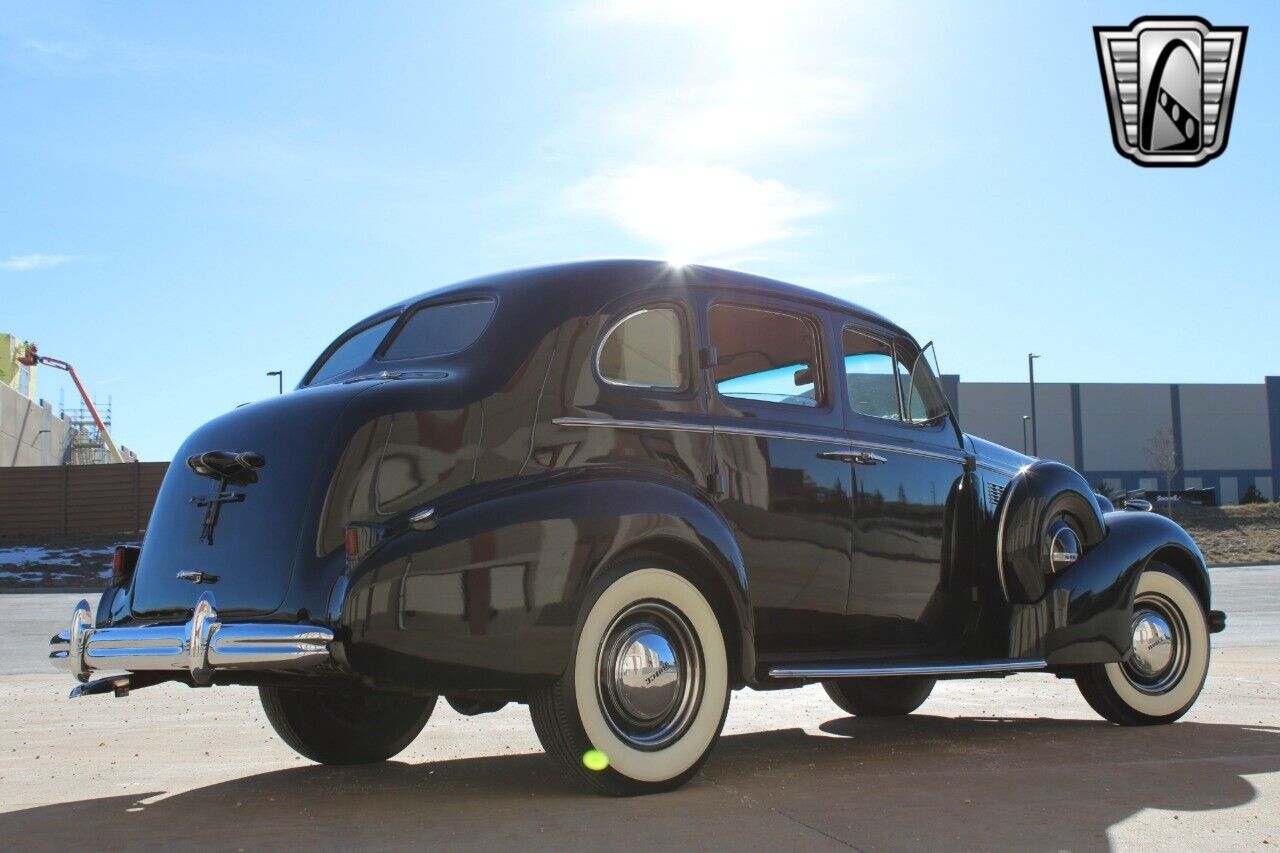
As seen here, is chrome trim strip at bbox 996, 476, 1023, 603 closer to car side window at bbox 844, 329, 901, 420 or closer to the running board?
the running board

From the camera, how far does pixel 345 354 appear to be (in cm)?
604

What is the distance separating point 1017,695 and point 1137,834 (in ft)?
15.8

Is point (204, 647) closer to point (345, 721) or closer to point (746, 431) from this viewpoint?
point (345, 721)

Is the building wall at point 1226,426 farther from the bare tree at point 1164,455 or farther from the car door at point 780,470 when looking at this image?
the car door at point 780,470

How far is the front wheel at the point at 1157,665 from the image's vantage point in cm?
678

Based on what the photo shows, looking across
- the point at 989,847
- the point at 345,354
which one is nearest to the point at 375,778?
the point at 345,354

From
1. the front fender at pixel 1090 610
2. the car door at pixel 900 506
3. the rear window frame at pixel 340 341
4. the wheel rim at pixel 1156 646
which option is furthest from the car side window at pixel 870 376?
the rear window frame at pixel 340 341

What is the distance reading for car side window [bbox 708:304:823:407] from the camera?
217 inches

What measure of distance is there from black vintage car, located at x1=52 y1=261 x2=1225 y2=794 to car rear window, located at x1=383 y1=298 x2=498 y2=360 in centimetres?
2

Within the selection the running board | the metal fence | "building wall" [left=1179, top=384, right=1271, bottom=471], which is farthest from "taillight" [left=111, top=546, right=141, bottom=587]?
"building wall" [left=1179, top=384, right=1271, bottom=471]

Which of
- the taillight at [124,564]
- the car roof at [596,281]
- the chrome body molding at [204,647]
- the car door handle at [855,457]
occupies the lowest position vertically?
the chrome body molding at [204,647]

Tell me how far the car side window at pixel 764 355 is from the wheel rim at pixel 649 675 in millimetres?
1072

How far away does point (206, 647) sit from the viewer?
14.2ft

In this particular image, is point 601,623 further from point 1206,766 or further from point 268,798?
point 1206,766
